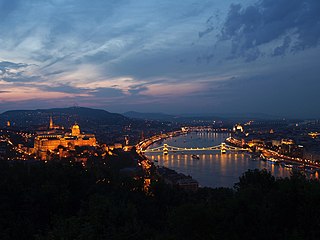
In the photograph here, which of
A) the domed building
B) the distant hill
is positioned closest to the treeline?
the domed building

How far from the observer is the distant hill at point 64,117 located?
36.8 m

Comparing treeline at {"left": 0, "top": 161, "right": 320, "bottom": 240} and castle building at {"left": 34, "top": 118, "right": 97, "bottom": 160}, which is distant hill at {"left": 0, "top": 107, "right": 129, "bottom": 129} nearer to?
castle building at {"left": 34, "top": 118, "right": 97, "bottom": 160}

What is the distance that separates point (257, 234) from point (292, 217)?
1.39ft

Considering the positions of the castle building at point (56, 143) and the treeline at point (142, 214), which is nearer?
the treeline at point (142, 214)

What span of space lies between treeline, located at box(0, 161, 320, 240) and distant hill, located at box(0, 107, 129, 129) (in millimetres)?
30923

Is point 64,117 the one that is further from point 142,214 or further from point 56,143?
point 142,214

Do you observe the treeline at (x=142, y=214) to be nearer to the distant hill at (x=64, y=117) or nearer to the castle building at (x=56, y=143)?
the castle building at (x=56, y=143)

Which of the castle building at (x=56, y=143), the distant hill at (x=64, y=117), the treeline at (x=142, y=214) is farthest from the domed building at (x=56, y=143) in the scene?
the distant hill at (x=64, y=117)

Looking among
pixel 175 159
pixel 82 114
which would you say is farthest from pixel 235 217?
pixel 82 114

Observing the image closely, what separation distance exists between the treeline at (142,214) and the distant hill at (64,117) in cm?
3092

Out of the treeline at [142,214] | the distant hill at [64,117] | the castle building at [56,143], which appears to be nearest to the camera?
the treeline at [142,214]

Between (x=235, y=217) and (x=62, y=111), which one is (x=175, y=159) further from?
(x=62, y=111)

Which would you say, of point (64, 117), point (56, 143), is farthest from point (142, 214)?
point (64, 117)

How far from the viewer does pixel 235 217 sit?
299 centimetres
